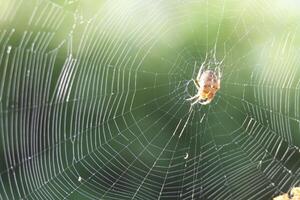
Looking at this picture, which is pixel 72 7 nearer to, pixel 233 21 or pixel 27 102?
pixel 27 102

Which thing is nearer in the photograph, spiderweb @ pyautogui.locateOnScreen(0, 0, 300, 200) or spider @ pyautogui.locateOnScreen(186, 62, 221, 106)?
spiderweb @ pyautogui.locateOnScreen(0, 0, 300, 200)

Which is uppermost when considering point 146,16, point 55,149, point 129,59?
point 146,16

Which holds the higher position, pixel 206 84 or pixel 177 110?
pixel 206 84

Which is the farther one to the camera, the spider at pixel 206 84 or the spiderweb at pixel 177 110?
the spider at pixel 206 84

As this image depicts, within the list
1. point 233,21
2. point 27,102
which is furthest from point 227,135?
point 27,102
